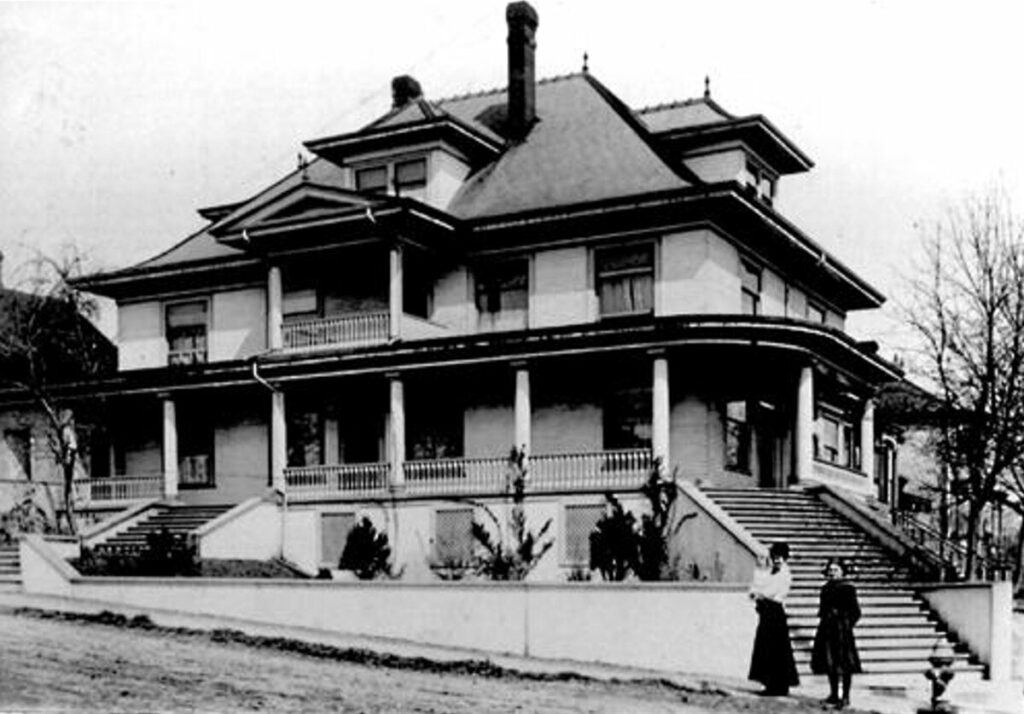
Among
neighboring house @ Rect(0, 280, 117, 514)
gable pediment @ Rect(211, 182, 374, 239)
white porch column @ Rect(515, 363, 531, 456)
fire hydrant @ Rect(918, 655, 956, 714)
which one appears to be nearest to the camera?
fire hydrant @ Rect(918, 655, 956, 714)

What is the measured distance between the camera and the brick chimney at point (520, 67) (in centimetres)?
3177

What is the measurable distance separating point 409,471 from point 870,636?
11.3 m

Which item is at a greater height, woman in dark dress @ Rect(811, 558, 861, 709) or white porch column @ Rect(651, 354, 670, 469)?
white porch column @ Rect(651, 354, 670, 469)

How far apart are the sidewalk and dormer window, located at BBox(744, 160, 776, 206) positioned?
13976mm

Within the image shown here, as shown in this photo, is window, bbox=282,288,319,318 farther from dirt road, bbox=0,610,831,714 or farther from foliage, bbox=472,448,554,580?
dirt road, bbox=0,610,831,714

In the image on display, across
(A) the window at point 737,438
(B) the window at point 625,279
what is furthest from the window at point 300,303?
(A) the window at point 737,438

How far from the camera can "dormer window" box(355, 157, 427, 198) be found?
101ft

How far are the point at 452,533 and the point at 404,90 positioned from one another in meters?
14.6

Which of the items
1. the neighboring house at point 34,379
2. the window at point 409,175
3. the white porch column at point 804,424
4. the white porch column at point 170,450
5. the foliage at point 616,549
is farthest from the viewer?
the neighboring house at point 34,379

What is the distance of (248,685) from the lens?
46.2 feet

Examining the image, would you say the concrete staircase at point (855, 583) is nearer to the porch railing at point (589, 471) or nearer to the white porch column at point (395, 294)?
the porch railing at point (589, 471)

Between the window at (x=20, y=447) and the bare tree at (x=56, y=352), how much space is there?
0.93 meters

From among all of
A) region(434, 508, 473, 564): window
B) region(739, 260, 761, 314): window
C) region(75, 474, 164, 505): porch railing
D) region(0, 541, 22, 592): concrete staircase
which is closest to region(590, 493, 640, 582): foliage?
region(434, 508, 473, 564): window

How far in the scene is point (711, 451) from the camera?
88.1 ft
